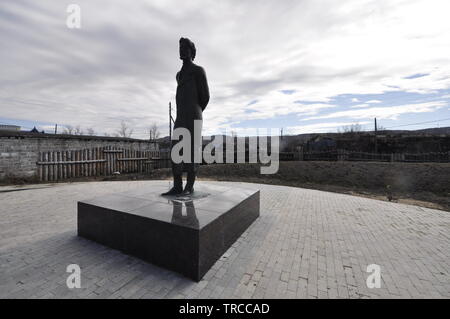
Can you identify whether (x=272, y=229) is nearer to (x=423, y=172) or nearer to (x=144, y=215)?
(x=144, y=215)

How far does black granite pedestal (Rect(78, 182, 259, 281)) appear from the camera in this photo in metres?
2.50

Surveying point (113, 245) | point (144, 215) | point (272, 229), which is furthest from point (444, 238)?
point (113, 245)

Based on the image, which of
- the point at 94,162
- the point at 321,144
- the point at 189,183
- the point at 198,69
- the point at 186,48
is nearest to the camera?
the point at 186,48

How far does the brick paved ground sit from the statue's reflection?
66cm

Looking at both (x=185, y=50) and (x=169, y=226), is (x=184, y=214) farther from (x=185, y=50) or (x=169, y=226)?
(x=185, y=50)

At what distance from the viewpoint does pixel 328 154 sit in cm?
1783

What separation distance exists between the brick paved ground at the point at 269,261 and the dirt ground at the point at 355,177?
5699 mm

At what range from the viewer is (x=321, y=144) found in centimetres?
2239

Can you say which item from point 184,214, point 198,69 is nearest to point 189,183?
point 184,214

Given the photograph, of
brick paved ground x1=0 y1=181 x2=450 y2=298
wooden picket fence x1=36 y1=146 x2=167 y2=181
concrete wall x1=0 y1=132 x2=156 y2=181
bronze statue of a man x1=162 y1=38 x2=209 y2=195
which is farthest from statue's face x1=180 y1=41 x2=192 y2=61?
wooden picket fence x1=36 y1=146 x2=167 y2=181

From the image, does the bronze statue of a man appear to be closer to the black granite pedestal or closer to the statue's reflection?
the statue's reflection

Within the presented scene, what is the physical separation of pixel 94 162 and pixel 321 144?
21451 millimetres

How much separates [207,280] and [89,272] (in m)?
1.50

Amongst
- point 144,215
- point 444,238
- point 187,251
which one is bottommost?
point 444,238
